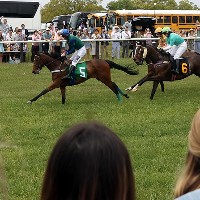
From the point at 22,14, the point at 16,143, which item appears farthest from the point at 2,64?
the point at 22,14

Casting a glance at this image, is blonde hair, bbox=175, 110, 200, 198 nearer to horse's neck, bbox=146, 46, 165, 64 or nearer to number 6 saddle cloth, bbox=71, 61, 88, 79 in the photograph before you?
number 6 saddle cloth, bbox=71, 61, 88, 79

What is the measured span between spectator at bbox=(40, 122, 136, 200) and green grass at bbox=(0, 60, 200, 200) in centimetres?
109

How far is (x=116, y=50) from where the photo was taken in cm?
3388

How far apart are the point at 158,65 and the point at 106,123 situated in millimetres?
5902

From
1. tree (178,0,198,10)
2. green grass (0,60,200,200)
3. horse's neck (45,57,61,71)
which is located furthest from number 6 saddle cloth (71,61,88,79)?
tree (178,0,198,10)

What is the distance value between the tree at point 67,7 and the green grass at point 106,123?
8509 cm

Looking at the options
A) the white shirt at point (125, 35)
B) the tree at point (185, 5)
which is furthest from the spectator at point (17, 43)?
the tree at point (185, 5)

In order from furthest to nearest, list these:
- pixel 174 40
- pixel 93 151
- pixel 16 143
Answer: pixel 174 40, pixel 16 143, pixel 93 151

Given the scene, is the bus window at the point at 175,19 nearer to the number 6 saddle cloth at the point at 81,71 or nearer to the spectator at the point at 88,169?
the number 6 saddle cloth at the point at 81,71

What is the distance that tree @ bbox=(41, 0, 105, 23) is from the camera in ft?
354

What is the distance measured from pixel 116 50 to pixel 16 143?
75.7 ft

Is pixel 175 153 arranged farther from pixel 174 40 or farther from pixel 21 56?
pixel 21 56

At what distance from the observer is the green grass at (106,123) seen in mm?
8352

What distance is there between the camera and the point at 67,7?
108 metres
